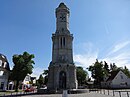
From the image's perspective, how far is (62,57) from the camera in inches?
1507

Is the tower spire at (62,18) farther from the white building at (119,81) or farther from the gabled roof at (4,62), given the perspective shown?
the white building at (119,81)

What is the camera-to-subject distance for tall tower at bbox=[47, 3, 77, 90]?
3628cm

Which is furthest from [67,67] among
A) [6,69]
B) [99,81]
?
[99,81]

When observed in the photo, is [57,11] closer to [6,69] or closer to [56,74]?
[56,74]

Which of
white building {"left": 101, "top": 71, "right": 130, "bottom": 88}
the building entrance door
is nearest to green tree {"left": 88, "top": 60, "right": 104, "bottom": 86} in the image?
white building {"left": 101, "top": 71, "right": 130, "bottom": 88}

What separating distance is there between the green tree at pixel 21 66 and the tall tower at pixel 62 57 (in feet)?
24.6

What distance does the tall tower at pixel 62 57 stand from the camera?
36.3m

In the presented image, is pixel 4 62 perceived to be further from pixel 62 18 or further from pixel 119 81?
pixel 119 81

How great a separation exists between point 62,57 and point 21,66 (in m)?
11.5

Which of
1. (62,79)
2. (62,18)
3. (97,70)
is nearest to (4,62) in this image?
(62,79)

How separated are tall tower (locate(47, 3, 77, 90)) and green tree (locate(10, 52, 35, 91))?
7.50 meters

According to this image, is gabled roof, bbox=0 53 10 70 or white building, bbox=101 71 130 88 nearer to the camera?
gabled roof, bbox=0 53 10 70

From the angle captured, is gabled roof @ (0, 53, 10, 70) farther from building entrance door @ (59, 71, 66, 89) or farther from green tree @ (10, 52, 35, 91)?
building entrance door @ (59, 71, 66, 89)

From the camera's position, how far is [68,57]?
38594 millimetres
